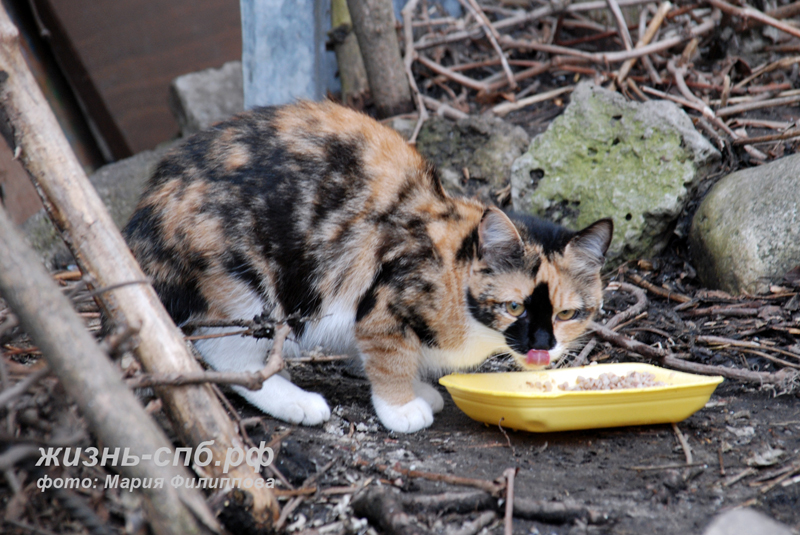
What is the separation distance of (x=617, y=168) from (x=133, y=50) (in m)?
4.61

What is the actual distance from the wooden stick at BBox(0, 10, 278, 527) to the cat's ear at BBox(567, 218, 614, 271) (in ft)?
5.11

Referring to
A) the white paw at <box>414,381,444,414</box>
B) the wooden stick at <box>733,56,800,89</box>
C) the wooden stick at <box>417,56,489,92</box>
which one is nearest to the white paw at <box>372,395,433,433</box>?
the white paw at <box>414,381,444,414</box>

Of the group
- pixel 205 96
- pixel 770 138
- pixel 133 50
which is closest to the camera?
pixel 770 138

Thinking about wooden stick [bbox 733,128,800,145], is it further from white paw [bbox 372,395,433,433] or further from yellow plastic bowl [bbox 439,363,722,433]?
white paw [bbox 372,395,433,433]

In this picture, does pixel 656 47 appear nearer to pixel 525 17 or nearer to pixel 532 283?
pixel 525 17

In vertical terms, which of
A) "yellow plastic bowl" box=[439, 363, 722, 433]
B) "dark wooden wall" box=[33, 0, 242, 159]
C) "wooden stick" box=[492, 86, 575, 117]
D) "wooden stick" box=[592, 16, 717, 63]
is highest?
"dark wooden wall" box=[33, 0, 242, 159]

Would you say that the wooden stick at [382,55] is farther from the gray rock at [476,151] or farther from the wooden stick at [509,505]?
the wooden stick at [509,505]

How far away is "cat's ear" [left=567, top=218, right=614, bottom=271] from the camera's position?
8.35 ft

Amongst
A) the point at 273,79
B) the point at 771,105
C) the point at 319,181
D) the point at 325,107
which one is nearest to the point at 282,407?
the point at 319,181

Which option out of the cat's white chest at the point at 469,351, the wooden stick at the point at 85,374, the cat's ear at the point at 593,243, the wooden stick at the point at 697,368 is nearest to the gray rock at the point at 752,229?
the wooden stick at the point at 697,368

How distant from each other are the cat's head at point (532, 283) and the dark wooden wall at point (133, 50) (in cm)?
440

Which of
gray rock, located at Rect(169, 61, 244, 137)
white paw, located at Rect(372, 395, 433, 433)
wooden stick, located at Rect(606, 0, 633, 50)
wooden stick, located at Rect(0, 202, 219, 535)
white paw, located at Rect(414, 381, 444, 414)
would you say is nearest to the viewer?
wooden stick, located at Rect(0, 202, 219, 535)

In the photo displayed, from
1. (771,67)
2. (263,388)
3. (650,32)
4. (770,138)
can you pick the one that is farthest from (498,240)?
(771,67)

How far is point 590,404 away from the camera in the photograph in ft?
7.52
